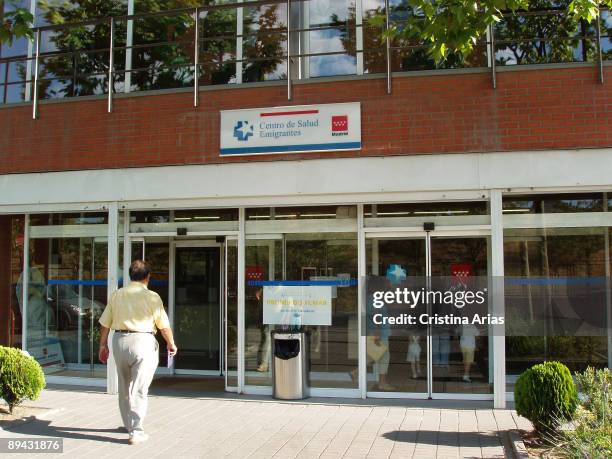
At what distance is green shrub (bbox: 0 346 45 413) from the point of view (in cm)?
721

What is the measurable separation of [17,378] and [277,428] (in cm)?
310

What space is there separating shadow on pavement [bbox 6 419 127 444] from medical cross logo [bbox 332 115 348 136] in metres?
4.74

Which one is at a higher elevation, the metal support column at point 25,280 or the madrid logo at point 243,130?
the madrid logo at point 243,130

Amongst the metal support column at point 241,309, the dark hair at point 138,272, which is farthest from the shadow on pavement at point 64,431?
the metal support column at point 241,309

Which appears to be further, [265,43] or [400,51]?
[265,43]

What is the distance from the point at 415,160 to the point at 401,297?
1.96 meters

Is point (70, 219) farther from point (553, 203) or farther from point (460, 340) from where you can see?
point (553, 203)

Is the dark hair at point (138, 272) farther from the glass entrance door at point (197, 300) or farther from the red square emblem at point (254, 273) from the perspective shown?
the glass entrance door at point (197, 300)

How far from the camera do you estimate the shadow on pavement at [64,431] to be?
664cm

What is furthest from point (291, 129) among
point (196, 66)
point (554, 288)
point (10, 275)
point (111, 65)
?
point (10, 275)

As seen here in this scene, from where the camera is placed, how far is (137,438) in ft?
21.2

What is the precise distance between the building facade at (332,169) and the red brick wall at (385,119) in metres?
0.03

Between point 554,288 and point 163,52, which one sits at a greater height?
point 163,52

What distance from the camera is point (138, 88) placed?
9.64 metres
